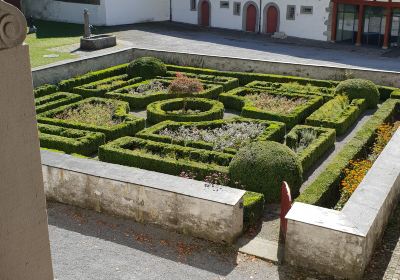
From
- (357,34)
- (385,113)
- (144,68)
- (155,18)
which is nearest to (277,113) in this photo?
(385,113)

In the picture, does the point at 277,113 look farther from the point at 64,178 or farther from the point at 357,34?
the point at 357,34

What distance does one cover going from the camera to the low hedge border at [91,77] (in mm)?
21906

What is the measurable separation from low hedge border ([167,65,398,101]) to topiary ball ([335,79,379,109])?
1.29 m

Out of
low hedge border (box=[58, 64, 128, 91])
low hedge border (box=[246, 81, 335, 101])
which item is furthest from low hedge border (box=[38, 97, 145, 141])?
low hedge border (box=[246, 81, 335, 101])

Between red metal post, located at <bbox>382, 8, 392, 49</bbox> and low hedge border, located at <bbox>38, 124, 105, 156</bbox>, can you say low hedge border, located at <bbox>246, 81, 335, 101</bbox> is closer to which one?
low hedge border, located at <bbox>38, 124, 105, 156</bbox>

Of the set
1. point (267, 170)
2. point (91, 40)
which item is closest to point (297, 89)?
point (267, 170)

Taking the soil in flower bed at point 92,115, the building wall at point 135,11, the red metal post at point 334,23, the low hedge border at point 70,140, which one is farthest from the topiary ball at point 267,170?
the building wall at point 135,11

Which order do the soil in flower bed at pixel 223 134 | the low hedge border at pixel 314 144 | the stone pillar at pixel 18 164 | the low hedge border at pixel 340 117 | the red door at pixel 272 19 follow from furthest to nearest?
the red door at pixel 272 19 → the low hedge border at pixel 340 117 → the soil in flower bed at pixel 223 134 → the low hedge border at pixel 314 144 → the stone pillar at pixel 18 164

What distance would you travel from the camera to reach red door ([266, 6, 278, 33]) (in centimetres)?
3922

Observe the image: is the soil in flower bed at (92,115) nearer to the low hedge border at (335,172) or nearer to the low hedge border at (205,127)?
the low hedge border at (205,127)

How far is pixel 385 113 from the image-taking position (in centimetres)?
1819

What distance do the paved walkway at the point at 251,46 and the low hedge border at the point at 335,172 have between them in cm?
1422

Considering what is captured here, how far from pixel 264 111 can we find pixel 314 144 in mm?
3543

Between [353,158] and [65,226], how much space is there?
771cm
